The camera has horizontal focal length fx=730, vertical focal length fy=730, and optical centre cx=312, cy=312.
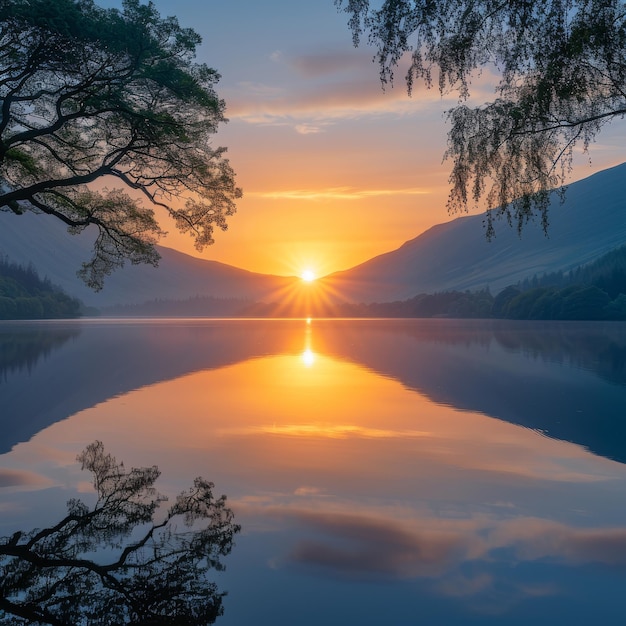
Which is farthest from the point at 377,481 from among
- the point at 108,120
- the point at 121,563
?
the point at 108,120

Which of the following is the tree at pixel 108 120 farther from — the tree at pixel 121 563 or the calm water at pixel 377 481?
the tree at pixel 121 563

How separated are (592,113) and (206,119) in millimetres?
14926

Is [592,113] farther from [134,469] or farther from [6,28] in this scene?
[6,28]

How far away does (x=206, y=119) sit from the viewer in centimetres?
2750

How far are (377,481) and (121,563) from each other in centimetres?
562

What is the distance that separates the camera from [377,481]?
13391mm

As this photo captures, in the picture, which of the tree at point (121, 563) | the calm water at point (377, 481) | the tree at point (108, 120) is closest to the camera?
the tree at point (121, 563)

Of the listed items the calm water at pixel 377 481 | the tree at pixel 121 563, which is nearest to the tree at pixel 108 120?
the calm water at pixel 377 481

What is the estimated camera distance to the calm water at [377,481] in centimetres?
805

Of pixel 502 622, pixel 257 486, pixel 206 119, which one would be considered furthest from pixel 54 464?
pixel 206 119

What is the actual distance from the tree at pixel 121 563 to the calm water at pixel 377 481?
1.24 feet

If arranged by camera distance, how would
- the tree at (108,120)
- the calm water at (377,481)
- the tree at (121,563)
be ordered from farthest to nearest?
the tree at (108,120)
the calm water at (377,481)
the tree at (121,563)

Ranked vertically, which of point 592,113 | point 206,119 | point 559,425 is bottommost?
point 559,425

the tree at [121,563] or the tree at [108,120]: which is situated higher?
the tree at [108,120]
